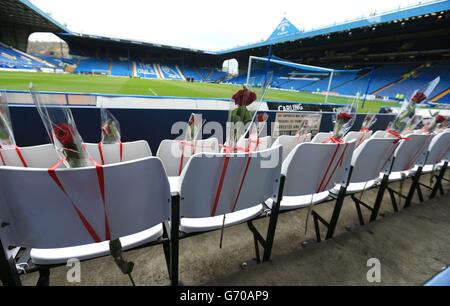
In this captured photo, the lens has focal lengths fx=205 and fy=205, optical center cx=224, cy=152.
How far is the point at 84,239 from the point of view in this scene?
722 mm

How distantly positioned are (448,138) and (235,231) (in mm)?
1913

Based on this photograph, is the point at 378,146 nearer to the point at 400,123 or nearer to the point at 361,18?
the point at 400,123

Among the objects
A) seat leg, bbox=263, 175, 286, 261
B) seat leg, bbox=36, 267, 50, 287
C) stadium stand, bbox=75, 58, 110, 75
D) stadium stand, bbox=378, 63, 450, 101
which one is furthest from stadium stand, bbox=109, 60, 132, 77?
seat leg, bbox=263, 175, 286, 261

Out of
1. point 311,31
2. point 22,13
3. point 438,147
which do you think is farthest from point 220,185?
point 22,13

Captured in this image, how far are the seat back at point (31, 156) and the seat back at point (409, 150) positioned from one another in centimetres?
213

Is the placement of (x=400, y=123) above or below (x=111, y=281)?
above

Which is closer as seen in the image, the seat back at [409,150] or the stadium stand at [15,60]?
the seat back at [409,150]

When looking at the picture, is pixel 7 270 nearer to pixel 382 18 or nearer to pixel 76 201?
pixel 76 201

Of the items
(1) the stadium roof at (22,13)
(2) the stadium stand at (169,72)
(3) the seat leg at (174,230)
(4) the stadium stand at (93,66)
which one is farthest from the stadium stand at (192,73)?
(3) the seat leg at (174,230)

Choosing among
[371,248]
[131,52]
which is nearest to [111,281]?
[371,248]

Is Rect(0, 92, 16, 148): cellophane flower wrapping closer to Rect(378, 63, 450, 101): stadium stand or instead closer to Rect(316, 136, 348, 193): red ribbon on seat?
Rect(316, 136, 348, 193): red ribbon on seat

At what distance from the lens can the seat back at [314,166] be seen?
1005mm

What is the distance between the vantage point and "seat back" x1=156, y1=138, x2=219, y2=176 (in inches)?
47.5

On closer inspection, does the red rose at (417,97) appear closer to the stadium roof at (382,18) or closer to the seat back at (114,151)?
the seat back at (114,151)
